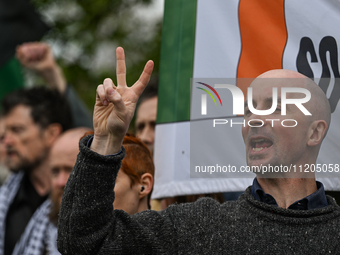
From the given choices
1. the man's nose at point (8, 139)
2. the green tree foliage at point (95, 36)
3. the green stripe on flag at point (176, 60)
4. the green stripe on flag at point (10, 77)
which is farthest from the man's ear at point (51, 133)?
the green tree foliage at point (95, 36)

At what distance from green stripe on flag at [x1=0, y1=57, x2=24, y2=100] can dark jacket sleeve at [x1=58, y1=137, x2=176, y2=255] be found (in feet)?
14.5

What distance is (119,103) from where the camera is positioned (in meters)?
1.59

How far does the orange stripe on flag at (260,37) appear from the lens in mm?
2189

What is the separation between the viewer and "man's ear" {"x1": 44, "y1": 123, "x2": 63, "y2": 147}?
14.1ft

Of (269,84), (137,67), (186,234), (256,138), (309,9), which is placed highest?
(309,9)

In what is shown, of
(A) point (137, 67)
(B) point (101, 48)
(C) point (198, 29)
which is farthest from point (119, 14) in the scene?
(C) point (198, 29)

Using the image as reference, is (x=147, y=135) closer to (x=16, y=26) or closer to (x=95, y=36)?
(x=16, y=26)

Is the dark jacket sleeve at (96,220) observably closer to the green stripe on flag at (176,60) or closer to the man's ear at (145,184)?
the man's ear at (145,184)

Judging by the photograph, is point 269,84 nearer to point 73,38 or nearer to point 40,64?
point 40,64

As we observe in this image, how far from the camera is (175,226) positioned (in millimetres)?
1665

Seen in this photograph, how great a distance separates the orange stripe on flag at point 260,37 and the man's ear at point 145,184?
593 millimetres

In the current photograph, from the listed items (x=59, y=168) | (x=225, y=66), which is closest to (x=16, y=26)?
(x=59, y=168)

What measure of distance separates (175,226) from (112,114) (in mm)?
437

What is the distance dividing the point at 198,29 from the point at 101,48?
591 cm
